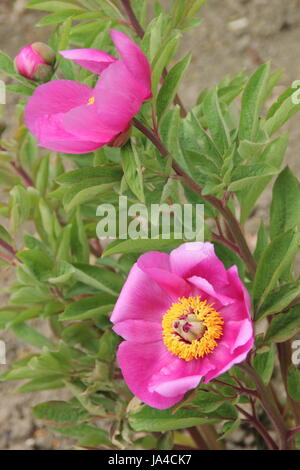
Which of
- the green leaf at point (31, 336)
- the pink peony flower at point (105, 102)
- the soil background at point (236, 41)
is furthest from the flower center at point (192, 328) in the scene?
the soil background at point (236, 41)

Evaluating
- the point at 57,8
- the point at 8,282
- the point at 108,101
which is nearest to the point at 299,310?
the point at 108,101

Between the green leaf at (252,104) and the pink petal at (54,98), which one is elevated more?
the pink petal at (54,98)

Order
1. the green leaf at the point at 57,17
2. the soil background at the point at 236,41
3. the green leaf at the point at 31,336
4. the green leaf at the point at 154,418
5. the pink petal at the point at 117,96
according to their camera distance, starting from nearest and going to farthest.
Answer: the pink petal at the point at 117,96 → the green leaf at the point at 154,418 → the green leaf at the point at 57,17 → the green leaf at the point at 31,336 → the soil background at the point at 236,41

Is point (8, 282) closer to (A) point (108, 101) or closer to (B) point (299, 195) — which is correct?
(B) point (299, 195)

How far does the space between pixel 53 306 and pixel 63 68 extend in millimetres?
389

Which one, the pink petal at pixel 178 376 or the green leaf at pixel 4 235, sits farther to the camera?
the green leaf at pixel 4 235

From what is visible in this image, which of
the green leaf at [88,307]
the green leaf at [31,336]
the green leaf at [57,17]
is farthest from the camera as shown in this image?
the green leaf at [31,336]

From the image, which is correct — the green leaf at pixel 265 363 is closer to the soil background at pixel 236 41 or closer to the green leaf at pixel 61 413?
the green leaf at pixel 61 413

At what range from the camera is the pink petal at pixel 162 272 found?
0.85 m

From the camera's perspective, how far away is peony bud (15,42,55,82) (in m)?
0.93

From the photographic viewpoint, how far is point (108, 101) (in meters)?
0.73

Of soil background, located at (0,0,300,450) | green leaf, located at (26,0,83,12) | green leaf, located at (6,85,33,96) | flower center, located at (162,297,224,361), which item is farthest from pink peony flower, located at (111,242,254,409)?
soil background, located at (0,0,300,450)

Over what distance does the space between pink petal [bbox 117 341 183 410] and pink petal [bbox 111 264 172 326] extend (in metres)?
0.03

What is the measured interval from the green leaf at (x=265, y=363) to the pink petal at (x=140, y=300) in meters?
0.19
